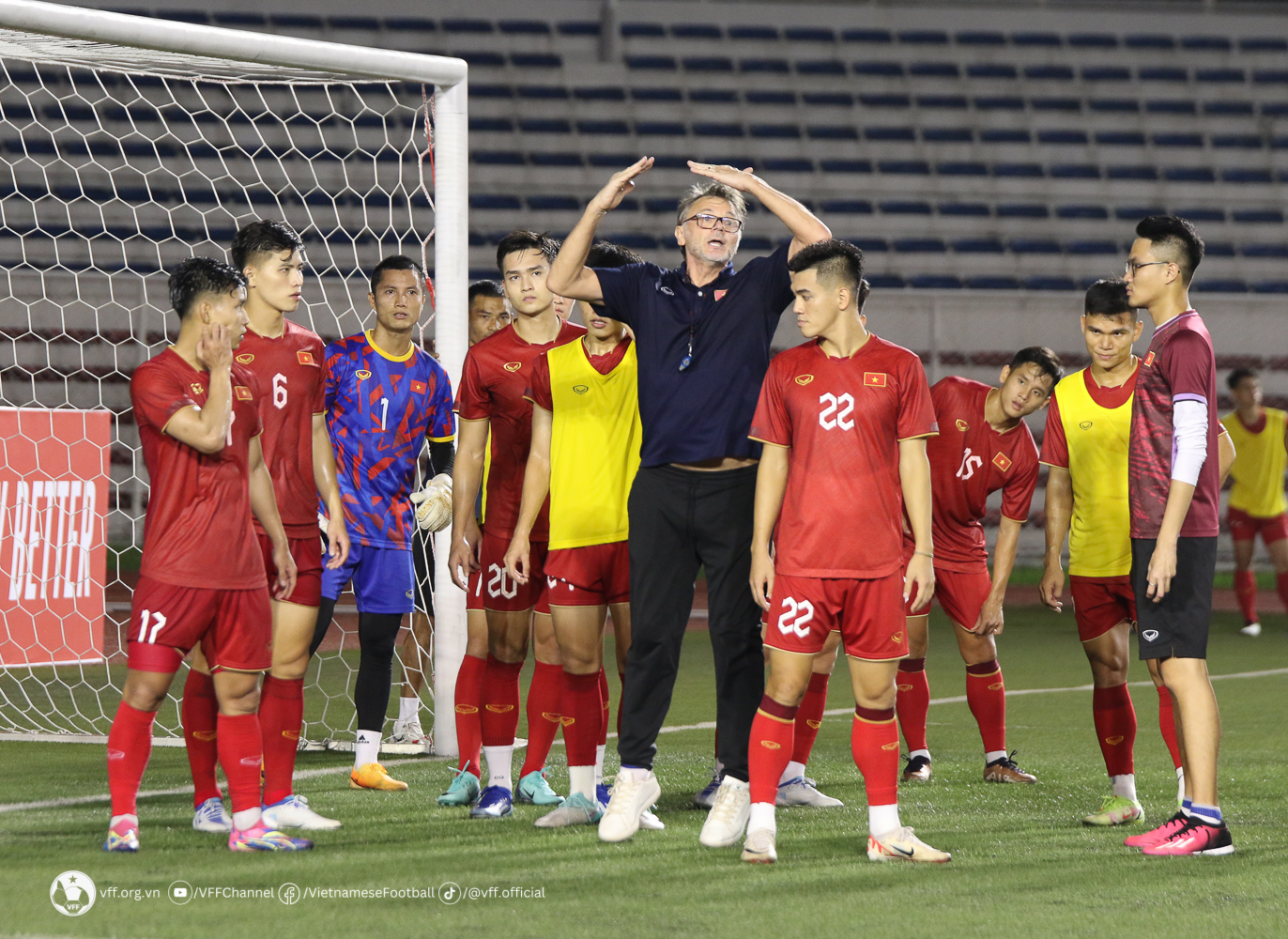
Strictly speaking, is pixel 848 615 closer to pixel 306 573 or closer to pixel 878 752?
pixel 878 752

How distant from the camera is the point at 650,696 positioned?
4543 mm

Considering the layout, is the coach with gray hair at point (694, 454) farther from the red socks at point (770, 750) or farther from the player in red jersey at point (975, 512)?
the player in red jersey at point (975, 512)

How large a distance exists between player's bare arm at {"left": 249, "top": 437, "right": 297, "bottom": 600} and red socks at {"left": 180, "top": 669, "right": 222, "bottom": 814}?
1.32 feet

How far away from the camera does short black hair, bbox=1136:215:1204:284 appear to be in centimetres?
443

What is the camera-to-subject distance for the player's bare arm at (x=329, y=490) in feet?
15.6

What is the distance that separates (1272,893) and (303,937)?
8.12ft

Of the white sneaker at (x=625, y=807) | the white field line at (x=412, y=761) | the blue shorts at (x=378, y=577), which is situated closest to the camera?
the white sneaker at (x=625, y=807)

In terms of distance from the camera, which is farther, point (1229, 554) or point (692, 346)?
point (1229, 554)

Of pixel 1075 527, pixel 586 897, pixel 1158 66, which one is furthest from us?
pixel 1158 66

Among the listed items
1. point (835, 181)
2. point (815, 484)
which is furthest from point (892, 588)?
point (835, 181)

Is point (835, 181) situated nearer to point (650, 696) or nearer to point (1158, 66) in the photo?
point (1158, 66)

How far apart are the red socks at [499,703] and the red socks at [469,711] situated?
0.58ft

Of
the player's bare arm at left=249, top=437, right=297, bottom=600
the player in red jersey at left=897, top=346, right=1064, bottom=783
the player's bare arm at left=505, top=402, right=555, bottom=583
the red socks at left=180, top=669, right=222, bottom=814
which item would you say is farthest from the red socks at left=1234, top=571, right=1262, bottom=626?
the red socks at left=180, top=669, right=222, bottom=814

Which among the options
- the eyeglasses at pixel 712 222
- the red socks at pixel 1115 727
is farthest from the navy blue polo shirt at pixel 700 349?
the red socks at pixel 1115 727
